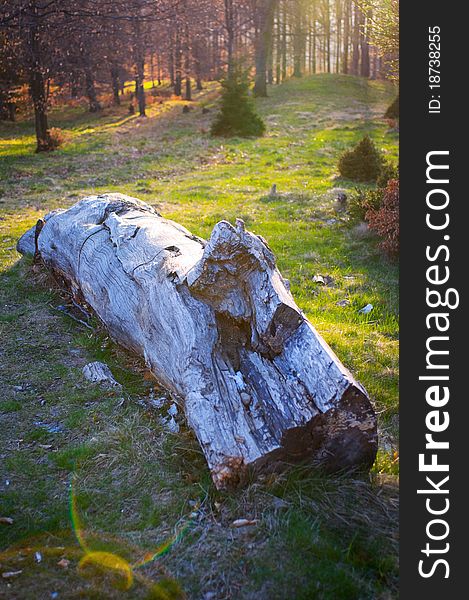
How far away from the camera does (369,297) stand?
7.61m

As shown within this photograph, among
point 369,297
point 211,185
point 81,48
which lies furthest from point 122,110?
point 369,297

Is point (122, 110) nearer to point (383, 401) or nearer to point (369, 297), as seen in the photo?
point (369, 297)

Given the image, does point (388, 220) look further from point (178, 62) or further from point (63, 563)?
point (178, 62)

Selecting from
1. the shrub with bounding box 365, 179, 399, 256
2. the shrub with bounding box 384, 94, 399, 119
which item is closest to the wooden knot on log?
the shrub with bounding box 365, 179, 399, 256

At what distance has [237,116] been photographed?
23859 mm

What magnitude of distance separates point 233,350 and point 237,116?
68.7 feet

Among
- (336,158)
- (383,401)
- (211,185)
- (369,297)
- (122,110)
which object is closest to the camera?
(383,401)

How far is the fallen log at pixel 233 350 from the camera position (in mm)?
3900

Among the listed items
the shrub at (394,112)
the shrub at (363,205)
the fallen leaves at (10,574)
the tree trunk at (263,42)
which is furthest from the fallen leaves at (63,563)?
the tree trunk at (263,42)

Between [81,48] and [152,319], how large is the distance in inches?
778

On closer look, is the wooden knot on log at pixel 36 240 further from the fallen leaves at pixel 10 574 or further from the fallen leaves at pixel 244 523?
the fallen leaves at pixel 244 523

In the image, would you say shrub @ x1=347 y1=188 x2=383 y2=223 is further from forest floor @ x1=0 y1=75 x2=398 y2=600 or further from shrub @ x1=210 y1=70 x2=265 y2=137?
shrub @ x1=210 y1=70 x2=265 y2=137

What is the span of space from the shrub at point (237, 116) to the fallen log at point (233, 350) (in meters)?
18.5

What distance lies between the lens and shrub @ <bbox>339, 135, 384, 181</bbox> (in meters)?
14.8
